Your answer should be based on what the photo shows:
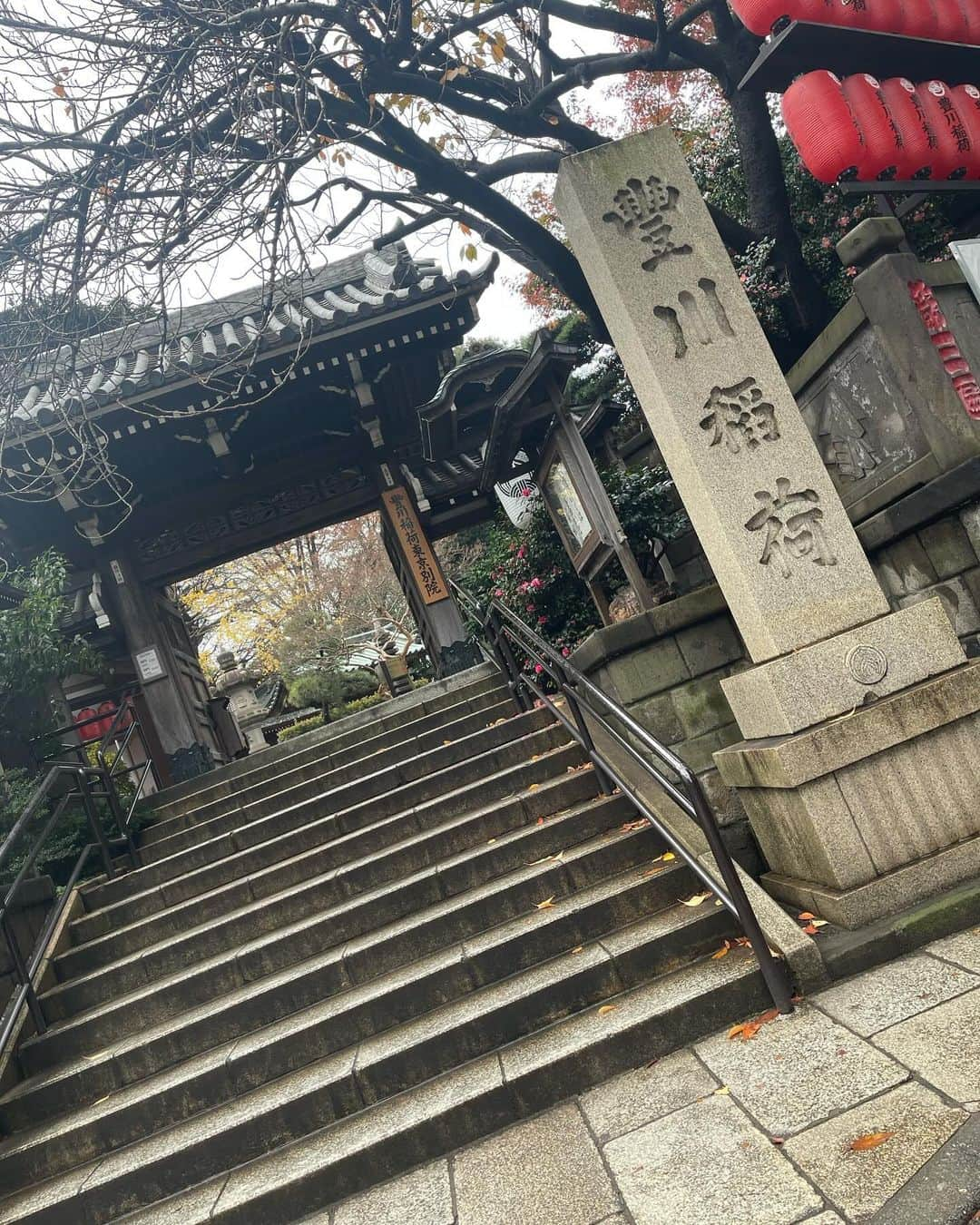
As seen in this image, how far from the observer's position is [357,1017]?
423 cm

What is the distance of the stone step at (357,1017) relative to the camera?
4.14m

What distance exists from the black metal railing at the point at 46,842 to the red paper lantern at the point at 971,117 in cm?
878

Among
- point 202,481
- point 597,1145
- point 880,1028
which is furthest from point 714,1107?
point 202,481

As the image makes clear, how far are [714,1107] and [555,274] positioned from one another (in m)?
7.06

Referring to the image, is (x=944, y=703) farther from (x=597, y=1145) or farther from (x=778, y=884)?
(x=597, y=1145)

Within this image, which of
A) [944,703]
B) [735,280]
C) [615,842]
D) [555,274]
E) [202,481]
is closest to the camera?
[944,703]

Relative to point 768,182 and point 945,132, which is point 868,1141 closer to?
point 945,132

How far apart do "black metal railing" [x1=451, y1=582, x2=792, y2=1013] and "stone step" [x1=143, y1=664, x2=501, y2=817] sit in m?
0.52

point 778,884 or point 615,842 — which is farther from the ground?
point 615,842

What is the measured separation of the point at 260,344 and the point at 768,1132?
27.0ft

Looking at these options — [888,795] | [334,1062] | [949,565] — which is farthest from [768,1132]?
[949,565]

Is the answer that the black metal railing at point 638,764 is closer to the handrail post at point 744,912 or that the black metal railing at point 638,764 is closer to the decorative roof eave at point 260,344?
the handrail post at point 744,912

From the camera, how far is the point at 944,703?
3865mm

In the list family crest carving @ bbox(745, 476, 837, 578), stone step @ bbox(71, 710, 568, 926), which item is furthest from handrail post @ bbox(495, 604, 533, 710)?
family crest carving @ bbox(745, 476, 837, 578)
